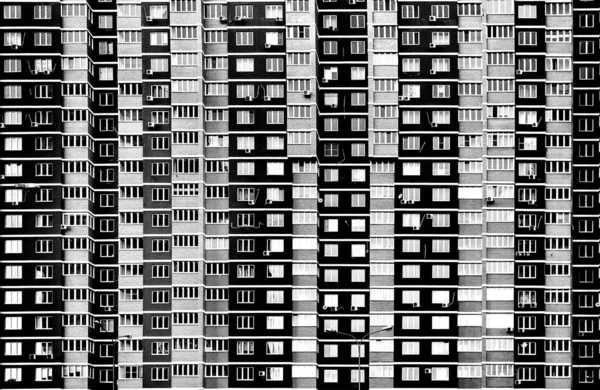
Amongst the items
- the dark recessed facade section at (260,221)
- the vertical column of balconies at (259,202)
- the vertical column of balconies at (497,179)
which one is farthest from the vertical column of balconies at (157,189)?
the vertical column of balconies at (497,179)

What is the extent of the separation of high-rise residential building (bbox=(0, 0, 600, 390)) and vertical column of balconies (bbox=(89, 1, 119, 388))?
373 mm

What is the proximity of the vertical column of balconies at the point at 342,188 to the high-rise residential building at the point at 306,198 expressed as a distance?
229 mm

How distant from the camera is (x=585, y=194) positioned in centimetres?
16225

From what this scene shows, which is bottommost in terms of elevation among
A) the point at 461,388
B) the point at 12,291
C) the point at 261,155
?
the point at 461,388

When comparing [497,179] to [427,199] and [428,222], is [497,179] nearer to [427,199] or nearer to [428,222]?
[427,199]

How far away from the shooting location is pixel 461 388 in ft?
517

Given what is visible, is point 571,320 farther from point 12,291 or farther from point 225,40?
point 12,291

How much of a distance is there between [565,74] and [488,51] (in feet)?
27.6

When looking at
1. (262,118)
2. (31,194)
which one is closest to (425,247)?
(262,118)

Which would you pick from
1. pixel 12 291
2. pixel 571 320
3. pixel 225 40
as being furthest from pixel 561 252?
pixel 12 291

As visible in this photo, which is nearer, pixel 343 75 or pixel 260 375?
pixel 260 375

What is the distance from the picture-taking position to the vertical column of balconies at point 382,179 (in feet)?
521

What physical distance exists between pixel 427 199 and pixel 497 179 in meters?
7.50

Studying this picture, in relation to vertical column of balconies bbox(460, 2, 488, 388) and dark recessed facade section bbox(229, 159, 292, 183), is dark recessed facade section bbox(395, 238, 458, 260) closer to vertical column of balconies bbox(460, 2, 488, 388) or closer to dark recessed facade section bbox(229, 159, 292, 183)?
vertical column of balconies bbox(460, 2, 488, 388)
